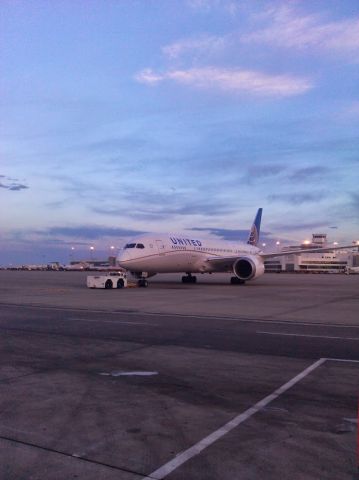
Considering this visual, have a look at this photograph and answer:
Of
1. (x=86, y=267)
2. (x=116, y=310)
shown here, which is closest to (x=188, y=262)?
(x=116, y=310)

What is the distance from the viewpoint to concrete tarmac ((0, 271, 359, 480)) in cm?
468

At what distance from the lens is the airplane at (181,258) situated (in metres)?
Answer: 32.9

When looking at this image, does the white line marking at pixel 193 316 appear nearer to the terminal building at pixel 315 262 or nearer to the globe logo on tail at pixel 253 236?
the globe logo on tail at pixel 253 236

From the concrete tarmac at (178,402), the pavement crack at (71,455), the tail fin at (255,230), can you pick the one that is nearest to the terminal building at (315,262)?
the tail fin at (255,230)

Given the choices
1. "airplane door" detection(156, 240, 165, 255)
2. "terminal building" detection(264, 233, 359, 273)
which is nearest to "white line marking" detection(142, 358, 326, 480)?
"airplane door" detection(156, 240, 165, 255)

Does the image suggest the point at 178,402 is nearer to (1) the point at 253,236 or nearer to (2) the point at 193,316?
(2) the point at 193,316

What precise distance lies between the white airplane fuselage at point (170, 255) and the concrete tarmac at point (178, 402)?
18646 millimetres

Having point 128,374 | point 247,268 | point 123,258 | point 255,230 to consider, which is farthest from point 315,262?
point 128,374

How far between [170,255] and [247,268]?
6097 millimetres

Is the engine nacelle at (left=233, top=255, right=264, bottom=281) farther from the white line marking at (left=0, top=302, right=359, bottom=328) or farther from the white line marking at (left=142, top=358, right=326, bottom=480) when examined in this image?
the white line marking at (left=142, top=358, right=326, bottom=480)

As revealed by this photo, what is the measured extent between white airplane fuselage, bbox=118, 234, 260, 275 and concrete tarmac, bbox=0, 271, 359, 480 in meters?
18.6

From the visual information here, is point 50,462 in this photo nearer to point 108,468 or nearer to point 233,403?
point 108,468

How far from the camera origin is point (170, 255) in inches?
1369

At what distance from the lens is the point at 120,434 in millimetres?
5414
